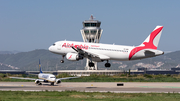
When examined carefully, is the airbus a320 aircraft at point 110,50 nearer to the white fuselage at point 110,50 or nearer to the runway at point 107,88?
the white fuselage at point 110,50

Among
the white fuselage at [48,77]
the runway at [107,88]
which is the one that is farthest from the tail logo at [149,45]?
the white fuselage at [48,77]

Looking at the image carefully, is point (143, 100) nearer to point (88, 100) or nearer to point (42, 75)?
point (88, 100)

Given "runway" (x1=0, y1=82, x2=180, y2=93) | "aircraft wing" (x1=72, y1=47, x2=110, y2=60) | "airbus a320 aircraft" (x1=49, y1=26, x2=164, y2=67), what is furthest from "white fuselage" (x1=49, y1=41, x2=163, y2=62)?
"runway" (x1=0, y1=82, x2=180, y2=93)

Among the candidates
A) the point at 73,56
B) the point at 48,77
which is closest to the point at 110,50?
the point at 73,56

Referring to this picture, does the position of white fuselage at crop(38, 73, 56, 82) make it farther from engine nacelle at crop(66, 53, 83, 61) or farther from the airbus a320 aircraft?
engine nacelle at crop(66, 53, 83, 61)

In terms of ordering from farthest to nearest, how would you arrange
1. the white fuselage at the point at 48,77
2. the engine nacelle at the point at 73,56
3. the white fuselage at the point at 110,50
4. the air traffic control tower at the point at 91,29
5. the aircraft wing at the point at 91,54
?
the air traffic control tower at the point at 91,29 < the white fuselage at the point at 48,77 < the engine nacelle at the point at 73,56 < the aircraft wing at the point at 91,54 < the white fuselage at the point at 110,50

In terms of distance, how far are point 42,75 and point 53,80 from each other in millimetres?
7913

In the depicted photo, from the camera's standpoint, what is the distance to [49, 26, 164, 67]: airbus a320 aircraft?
226 ft

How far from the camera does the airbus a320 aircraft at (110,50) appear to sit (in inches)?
2714

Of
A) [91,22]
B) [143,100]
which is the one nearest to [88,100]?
[143,100]

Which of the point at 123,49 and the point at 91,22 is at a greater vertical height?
the point at 91,22

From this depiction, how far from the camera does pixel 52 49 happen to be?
245 feet

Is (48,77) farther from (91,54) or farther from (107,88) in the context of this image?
(91,54)

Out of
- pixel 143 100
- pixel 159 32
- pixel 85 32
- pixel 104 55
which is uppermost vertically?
pixel 85 32
